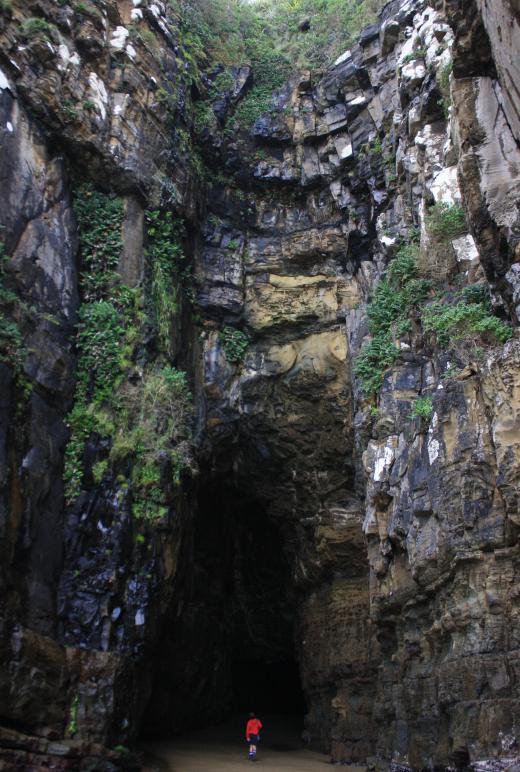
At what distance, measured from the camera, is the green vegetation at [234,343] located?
19422 millimetres

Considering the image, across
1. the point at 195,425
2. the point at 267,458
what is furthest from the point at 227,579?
the point at 195,425

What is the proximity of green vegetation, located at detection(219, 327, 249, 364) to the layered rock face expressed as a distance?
4.5 inches

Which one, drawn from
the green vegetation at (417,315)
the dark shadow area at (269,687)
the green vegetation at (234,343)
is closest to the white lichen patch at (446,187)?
the green vegetation at (417,315)

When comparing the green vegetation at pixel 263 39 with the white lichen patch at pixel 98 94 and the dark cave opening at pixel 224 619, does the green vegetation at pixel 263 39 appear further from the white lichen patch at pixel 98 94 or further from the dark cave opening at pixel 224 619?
the dark cave opening at pixel 224 619

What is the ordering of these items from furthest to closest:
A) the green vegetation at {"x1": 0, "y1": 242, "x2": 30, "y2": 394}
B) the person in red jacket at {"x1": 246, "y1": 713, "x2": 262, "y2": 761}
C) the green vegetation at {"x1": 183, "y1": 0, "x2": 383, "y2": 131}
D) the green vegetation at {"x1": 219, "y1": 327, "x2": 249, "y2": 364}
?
the green vegetation at {"x1": 183, "y1": 0, "x2": 383, "y2": 131}, the green vegetation at {"x1": 219, "y1": 327, "x2": 249, "y2": 364}, the person in red jacket at {"x1": 246, "y1": 713, "x2": 262, "y2": 761}, the green vegetation at {"x1": 0, "y1": 242, "x2": 30, "y2": 394}

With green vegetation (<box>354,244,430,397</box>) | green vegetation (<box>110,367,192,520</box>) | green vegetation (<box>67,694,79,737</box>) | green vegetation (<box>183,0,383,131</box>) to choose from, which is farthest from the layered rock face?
green vegetation (<box>183,0,383,131</box>)

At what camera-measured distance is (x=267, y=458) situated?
19.5m

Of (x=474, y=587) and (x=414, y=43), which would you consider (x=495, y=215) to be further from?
(x=414, y=43)

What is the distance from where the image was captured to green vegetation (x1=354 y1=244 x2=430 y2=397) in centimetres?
1447

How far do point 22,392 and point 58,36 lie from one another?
8613mm

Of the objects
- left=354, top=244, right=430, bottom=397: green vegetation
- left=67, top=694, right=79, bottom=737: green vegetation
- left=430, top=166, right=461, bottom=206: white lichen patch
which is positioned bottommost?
left=67, top=694, right=79, bottom=737: green vegetation

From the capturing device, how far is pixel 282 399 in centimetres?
1927

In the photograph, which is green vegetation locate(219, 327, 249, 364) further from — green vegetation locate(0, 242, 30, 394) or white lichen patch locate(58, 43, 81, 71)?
white lichen patch locate(58, 43, 81, 71)

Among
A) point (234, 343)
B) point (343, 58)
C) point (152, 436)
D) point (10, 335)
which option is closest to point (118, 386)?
Result: point (152, 436)
